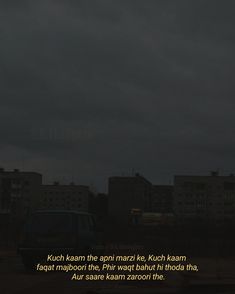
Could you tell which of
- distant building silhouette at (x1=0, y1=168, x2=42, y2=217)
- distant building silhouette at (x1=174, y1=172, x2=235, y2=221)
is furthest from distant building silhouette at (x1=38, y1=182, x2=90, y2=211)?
distant building silhouette at (x1=174, y1=172, x2=235, y2=221)

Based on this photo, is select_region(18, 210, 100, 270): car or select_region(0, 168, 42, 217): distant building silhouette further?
select_region(0, 168, 42, 217): distant building silhouette

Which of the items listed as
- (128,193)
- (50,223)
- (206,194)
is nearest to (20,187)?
(128,193)

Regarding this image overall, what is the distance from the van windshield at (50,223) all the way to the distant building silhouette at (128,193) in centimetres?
9585

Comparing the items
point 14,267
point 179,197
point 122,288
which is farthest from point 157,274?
point 179,197

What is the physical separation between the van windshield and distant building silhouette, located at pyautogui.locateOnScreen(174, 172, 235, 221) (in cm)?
10778

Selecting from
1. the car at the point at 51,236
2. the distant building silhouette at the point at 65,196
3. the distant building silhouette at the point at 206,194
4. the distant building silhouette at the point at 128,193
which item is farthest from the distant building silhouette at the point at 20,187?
the car at the point at 51,236

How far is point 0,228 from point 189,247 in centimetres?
1901

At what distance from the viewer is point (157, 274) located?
1606 centimetres

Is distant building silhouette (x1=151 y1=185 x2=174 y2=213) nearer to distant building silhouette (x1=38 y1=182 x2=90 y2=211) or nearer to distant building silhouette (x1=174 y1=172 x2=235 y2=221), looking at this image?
distant building silhouette (x1=174 y1=172 x2=235 y2=221)

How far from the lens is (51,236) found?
17.1 meters

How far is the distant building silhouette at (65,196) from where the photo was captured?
410ft

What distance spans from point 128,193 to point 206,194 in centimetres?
1572

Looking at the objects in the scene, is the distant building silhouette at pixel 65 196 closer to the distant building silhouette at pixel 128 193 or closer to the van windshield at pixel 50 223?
the distant building silhouette at pixel 128 193

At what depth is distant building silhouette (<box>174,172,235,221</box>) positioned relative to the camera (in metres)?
125
